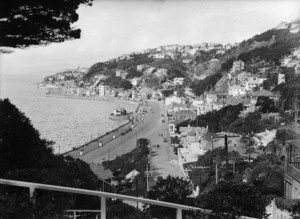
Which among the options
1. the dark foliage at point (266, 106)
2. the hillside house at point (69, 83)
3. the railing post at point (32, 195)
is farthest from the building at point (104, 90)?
the dark foliage at point (266, 106)

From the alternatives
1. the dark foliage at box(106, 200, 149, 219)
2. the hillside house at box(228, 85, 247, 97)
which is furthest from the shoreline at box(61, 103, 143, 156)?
the hillside house at box(228, 85, 247, 97)

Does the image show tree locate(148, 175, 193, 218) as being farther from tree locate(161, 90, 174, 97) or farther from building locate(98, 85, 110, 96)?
tree locate(161, 90, 174, 97)

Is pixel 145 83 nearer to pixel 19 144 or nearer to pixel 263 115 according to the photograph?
pixel 19 144

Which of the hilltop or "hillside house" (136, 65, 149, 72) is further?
"hillside house" (136, 65, 149, 72)

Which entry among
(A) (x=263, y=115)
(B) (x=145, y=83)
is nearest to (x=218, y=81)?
(A) (x=263, y=115)

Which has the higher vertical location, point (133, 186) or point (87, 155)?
point (87, 155)

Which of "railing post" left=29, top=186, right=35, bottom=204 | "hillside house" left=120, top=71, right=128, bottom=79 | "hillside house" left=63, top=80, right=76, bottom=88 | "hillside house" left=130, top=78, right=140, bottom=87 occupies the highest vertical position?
"hillside house" left=120, top=71, right=128, bottom=79

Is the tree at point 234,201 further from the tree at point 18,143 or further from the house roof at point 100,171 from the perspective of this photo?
the house roof at point 100,171
